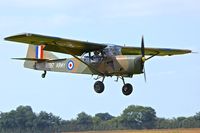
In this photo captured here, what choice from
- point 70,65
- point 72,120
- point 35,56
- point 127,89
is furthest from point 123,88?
point 72,120

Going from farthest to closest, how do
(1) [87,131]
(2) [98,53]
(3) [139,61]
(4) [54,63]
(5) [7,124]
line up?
(5) [7,124]
(1) [87,131]
(4) [54,63]
(2) [98,53]
(3) [139,61]

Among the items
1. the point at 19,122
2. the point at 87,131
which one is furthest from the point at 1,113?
the point at 87,131

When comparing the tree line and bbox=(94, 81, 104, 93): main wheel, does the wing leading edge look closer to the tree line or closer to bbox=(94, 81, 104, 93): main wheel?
bbox=(94, 81, 104, 93): main wheel

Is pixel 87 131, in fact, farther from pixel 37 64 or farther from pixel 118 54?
pixel 118 54

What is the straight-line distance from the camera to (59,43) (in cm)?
3127

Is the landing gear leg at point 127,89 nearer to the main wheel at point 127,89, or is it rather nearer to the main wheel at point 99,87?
the main wheel at point 127,89

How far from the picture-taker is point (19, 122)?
84.6 m

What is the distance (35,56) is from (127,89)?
301 inches

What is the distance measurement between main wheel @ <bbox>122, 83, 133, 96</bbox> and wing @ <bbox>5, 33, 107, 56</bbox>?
88.7 inches

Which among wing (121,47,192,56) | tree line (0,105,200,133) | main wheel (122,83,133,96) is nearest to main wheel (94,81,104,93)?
main wheel (122,83,133,96)

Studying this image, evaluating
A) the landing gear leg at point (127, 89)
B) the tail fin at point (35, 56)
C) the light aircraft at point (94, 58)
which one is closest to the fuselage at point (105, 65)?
the light aircraft at point (94, 58)

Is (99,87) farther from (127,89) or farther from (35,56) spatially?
(35,56)

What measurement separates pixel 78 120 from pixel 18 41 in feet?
215

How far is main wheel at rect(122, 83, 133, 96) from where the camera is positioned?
3123cm
